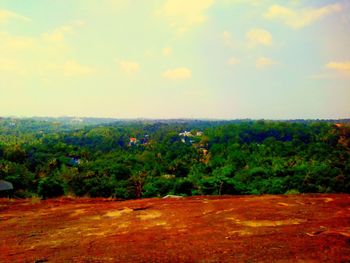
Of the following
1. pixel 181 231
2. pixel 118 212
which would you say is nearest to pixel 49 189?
pixel 118 212

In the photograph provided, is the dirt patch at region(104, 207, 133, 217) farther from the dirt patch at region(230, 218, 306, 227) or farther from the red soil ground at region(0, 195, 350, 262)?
the dirt patch at region(230, 218, 306, 227)

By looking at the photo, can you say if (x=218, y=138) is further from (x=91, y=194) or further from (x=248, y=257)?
(x=248, y=257)

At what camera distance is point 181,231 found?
9.01m

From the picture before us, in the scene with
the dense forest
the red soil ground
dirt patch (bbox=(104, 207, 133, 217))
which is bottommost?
the dense forest

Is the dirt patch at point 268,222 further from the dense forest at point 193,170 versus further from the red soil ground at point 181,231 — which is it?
the dense forest at point 193,170

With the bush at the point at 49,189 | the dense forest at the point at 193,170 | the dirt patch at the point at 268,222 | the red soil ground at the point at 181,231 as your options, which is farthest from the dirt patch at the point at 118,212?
the bush at the point at 49,189

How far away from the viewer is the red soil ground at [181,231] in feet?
23.5

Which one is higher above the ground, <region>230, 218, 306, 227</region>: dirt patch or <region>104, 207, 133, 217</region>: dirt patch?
<region>230, 218, 306, 227</region>: dirt patch

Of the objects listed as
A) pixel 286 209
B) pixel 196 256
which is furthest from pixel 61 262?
pixel 286 209

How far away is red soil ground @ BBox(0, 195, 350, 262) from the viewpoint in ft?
23.5

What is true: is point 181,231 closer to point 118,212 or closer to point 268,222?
point 268,222

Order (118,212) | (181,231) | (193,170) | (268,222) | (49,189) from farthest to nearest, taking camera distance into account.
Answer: (193,170)
(49,189)
(118,212)
(268,222)
(181,231)

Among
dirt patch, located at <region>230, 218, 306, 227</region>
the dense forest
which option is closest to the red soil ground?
dirt patch, located at <region>230, 218, 306, 227</region>

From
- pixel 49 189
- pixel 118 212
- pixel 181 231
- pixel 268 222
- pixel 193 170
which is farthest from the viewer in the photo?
pixel 193 170
